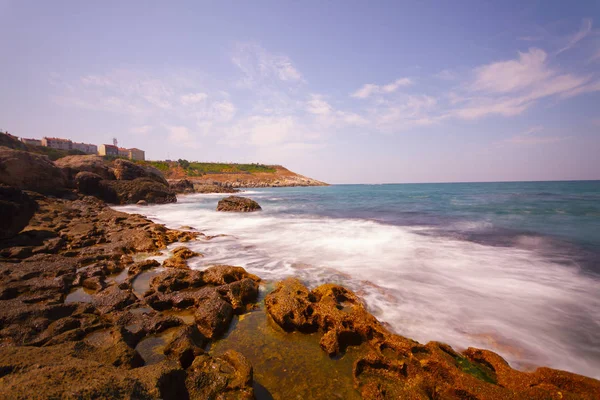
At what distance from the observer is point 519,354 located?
407 cm

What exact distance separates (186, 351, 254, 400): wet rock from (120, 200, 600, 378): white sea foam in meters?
3.06

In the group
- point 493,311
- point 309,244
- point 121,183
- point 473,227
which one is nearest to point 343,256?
point 309,244

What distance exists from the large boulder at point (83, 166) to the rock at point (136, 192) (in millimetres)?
2791

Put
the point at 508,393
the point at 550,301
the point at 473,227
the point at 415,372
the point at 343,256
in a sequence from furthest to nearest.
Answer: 1. the point at 473,227
2. the point at 343,256
3. the point at 550,301
4. the point at 415,372
5. the point at 508,393

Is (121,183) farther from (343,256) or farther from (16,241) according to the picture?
(343,256)

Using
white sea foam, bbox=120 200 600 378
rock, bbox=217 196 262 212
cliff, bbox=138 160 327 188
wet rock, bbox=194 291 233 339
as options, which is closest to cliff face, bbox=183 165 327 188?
cliff, bbox=138 160 327 188

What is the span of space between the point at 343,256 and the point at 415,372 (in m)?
5.85

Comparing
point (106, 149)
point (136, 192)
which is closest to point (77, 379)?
point (136, 192)

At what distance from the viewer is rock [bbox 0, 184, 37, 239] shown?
8.92 meters

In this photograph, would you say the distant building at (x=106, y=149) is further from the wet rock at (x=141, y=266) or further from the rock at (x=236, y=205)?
the wet rock at (x=141, y=266)

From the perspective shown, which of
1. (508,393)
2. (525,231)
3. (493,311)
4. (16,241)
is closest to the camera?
(508,393)

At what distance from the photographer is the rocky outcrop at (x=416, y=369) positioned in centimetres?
286

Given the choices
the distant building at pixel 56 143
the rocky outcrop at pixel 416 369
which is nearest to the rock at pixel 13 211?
the rocky outcrop at pixel 416 369

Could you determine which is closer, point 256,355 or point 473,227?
point 256,355
